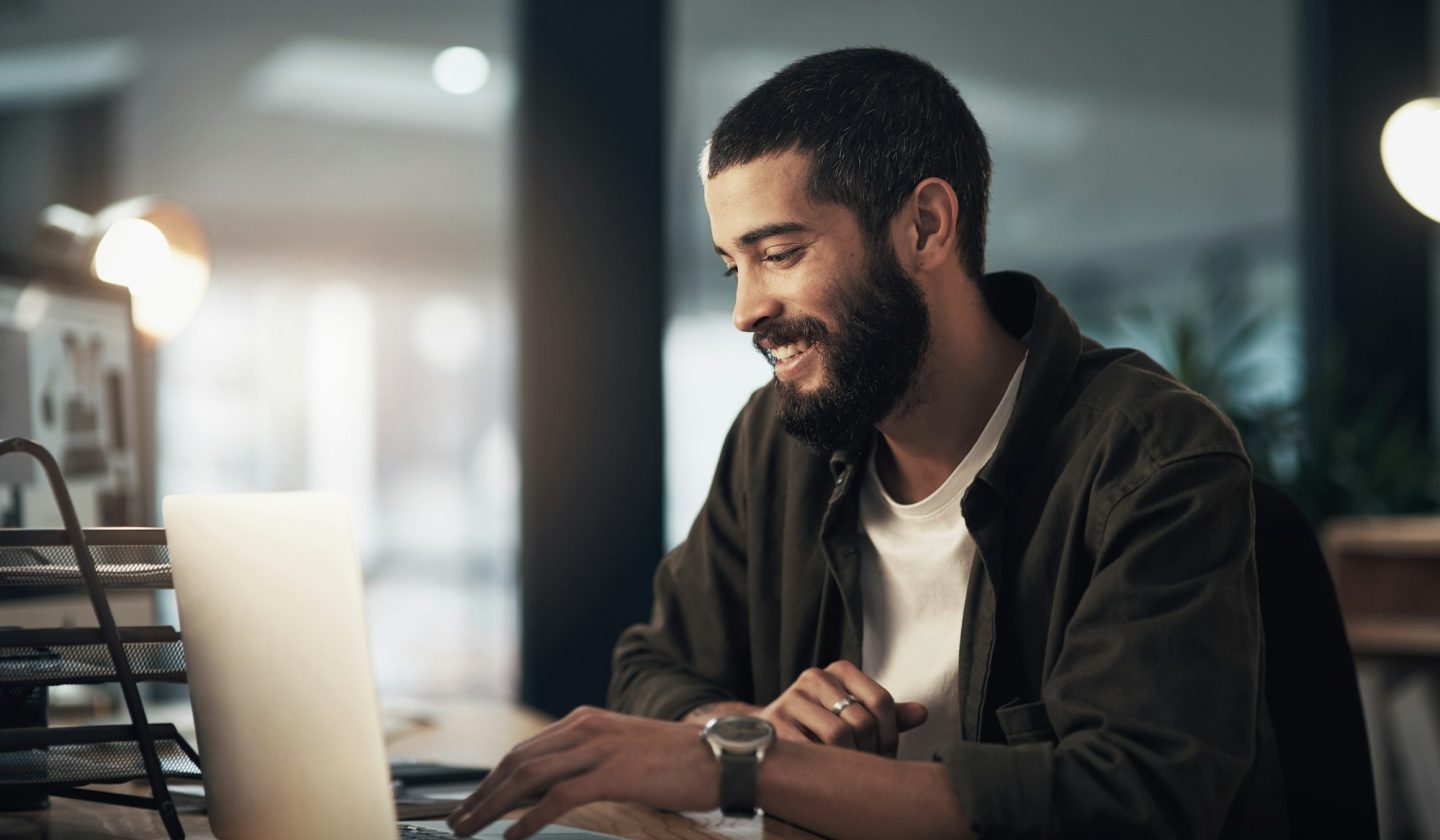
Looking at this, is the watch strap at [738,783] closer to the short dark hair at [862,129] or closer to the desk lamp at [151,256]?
the short dark hair at [862,129]

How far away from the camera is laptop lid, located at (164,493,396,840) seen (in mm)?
776

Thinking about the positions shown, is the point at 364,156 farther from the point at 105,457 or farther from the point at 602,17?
the point at 105,457

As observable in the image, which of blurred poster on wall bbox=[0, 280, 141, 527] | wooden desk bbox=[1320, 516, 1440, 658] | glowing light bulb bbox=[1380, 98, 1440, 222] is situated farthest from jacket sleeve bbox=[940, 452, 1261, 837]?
wooden desk bbox=[1320, 516, 1440, 658]

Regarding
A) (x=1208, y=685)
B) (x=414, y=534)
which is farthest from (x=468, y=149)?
(x=1208, y=685)

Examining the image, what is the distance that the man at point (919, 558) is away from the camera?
879 mm

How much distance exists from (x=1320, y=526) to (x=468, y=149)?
2.29 meters

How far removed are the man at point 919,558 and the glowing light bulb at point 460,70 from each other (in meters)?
1.93

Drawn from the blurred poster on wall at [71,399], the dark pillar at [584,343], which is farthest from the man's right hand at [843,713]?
the dark pillar at [584,343]

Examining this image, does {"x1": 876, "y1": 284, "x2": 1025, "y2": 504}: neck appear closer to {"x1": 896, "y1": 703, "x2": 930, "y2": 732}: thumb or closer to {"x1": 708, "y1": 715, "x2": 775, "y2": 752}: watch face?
{"x1": 896, "y1": 703, "x2": 930, "y2": 732}: thumb

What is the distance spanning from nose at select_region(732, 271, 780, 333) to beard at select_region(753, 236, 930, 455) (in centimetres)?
1

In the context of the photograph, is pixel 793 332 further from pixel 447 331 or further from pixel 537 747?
pixel 447 331

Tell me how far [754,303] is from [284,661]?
593 mm

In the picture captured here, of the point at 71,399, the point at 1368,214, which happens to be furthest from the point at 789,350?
the point at 1368,214

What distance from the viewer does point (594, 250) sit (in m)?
2.71
